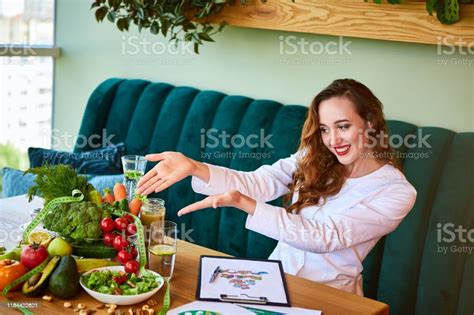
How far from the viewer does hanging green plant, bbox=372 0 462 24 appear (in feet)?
8.43

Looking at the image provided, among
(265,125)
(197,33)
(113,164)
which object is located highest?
(197,33)

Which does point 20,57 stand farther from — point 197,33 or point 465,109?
point 465,109

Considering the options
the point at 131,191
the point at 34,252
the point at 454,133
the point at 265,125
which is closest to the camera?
the point at 34,252

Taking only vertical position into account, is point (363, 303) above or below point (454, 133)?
below

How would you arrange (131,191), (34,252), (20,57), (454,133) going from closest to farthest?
(34,252)
(131,191)
(454,133)
(20,57)

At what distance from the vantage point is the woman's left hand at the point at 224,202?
213cm

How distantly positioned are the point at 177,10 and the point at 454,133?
1.32 meters

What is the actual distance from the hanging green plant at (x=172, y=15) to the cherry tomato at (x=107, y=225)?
1.42 m

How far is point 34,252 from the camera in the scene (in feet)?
6.51

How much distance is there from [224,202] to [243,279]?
0.72 ft

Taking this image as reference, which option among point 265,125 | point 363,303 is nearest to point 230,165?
point 265,125

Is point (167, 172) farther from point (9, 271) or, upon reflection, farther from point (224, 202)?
point (9, 271)

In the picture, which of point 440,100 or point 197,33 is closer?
point 440,100

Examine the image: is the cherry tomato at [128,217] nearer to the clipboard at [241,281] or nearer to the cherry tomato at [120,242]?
the cherry tomato at [120,242]
